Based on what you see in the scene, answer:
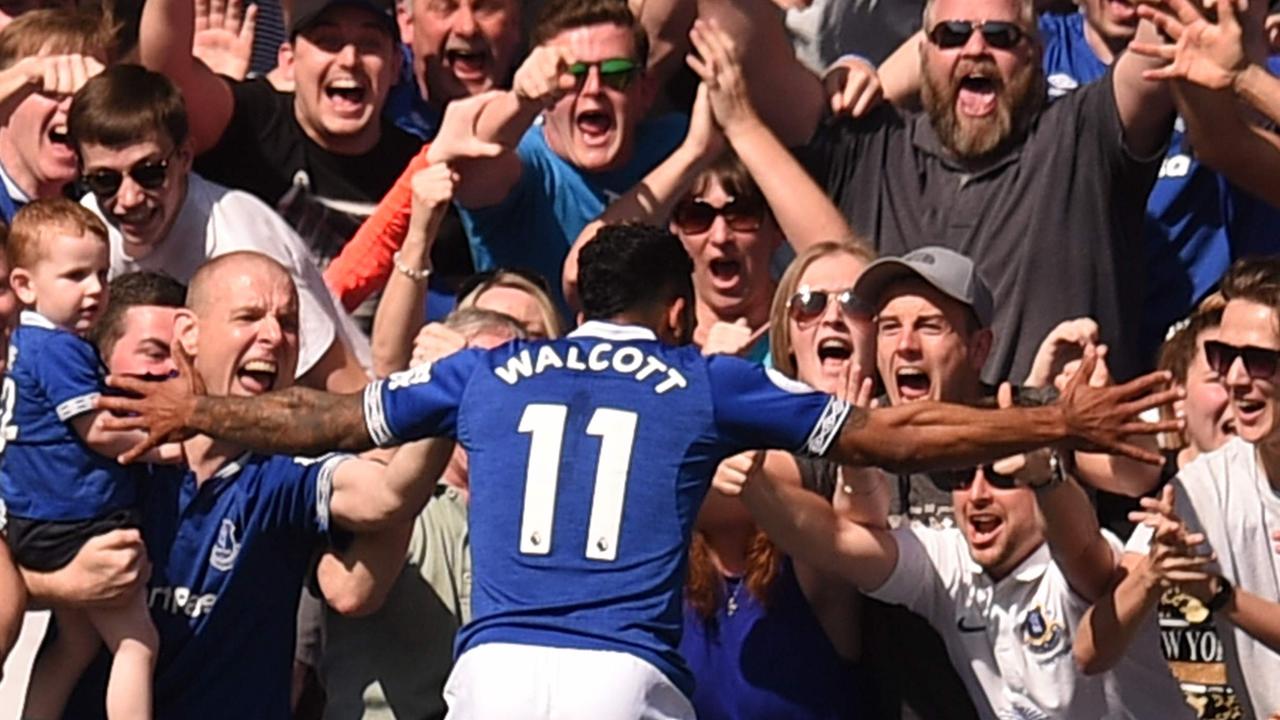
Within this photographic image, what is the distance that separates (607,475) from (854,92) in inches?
104

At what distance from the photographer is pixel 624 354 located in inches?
329

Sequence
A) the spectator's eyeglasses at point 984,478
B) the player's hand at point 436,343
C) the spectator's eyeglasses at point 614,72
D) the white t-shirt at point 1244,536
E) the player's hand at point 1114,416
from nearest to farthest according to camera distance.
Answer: the player's hand at point 1114,416 → the spectator's eyeglasses at point 984,478 → the white t-shirt at point 1244,536 → the player's hand at point 436,343 → the spectator's eyeglasses at point 614,72

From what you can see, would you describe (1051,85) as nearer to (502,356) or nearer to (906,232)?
(906,232)

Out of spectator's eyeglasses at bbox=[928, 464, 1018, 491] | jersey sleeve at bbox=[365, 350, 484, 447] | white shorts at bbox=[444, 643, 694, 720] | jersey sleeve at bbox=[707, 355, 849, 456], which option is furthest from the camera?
spectator's eyeglasses at bbox=[928, 464, 1018, 491]

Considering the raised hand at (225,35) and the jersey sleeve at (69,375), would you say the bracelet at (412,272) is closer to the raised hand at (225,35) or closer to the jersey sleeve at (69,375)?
the jersey sleeve at (69,375)

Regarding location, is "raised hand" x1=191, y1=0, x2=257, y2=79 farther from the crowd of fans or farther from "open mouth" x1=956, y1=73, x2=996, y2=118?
"open mouth" x1=956, y1=73, x2=996, y2=118

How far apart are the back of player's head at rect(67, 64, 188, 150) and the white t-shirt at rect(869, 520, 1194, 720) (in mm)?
2536

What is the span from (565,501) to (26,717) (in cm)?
185

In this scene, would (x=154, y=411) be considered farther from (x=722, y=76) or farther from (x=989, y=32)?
(x=989, y=32)

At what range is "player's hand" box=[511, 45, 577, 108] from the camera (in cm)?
1010

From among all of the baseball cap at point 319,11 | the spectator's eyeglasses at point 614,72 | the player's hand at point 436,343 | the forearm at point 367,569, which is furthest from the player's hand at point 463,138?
the forearm at point 367,569

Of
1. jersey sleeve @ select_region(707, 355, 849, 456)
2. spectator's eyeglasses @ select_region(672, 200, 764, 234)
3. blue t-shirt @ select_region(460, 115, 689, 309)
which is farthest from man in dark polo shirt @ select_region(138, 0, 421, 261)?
jersey sleeve @ select_region(707, 355, 849, 456)

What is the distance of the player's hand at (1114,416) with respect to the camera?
316 inches

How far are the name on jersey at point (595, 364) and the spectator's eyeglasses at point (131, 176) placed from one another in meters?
2.02
